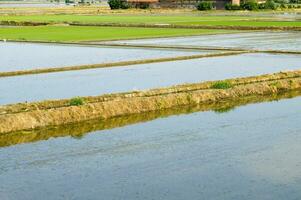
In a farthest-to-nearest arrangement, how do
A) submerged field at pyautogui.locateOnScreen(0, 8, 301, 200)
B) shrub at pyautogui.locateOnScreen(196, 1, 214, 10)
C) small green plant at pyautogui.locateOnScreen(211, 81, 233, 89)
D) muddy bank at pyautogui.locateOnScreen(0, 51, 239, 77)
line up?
shrub at pyautogui.locateOnScreen(196, 1, 214, 10), muddy bank at pyautogui.locateOnScreen(0, 51, 239, 77), small green plant at pyautogui.locateOnScreen(211, 81, 233, 89), submerged field at pyautogui.locateOnScreen(0, 8, 301, 200)

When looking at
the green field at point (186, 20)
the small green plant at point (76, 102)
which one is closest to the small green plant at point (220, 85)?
the small green plant at point (76, 102)

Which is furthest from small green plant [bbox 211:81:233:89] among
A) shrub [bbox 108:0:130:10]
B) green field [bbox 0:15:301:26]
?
shrub [bbox 108:0:130:10]

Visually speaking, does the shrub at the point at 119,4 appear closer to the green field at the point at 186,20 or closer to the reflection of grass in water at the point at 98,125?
the green field at the point at 186,20

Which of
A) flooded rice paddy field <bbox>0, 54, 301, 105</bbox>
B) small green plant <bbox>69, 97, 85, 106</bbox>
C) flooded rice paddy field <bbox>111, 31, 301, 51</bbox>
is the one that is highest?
small green plant <bbox>69, 97, 85, 106</bbox>

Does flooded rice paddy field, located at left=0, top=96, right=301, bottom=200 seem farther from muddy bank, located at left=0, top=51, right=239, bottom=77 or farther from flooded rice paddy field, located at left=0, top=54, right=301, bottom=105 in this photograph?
muddy bank, located at left=0, top=51, right=239, bottom=77

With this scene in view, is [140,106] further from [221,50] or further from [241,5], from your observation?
[241,5]

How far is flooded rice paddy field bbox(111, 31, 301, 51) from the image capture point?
72.2 ft

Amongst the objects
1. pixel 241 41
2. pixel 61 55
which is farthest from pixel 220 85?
pixel 241 41

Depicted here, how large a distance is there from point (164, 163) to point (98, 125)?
8.15ft

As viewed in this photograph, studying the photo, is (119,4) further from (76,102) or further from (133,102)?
(76,102)

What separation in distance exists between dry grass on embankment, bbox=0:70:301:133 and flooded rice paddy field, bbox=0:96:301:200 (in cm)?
87

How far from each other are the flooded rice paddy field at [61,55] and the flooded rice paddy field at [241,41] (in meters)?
2.79

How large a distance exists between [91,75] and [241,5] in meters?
51.2

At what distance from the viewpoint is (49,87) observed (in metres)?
12.5
